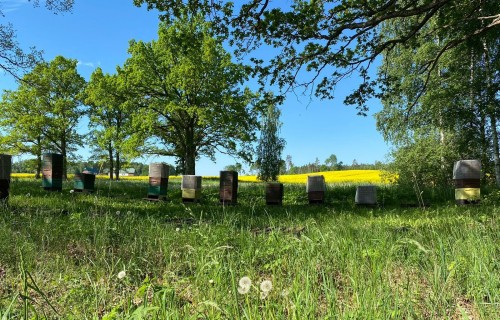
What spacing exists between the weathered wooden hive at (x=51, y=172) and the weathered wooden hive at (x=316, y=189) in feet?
25.6

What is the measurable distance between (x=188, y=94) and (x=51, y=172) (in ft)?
54.4

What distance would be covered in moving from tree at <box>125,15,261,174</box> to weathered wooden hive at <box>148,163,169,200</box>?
12.9m

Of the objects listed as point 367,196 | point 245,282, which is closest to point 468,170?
point 367,196

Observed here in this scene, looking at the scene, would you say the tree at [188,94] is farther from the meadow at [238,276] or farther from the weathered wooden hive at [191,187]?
the meadow at [238,276]

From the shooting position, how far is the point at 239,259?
117 inches

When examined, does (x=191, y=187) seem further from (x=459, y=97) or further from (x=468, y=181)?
(x=459, y=97)

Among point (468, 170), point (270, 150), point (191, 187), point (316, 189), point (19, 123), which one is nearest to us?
point (468, 170)

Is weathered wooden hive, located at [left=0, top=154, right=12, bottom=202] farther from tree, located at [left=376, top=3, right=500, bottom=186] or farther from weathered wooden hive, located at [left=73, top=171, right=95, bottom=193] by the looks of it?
tree, located at [left=376, top=3, right=500, bottom=186]

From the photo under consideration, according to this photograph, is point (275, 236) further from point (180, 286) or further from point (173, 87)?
point (173, 87)

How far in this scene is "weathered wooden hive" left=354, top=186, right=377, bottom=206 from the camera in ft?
36.6

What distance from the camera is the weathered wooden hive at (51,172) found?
1071cm

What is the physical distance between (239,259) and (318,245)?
0.76 metres

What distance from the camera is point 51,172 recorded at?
10.7 meters

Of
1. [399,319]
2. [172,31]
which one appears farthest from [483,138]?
[172,31]
